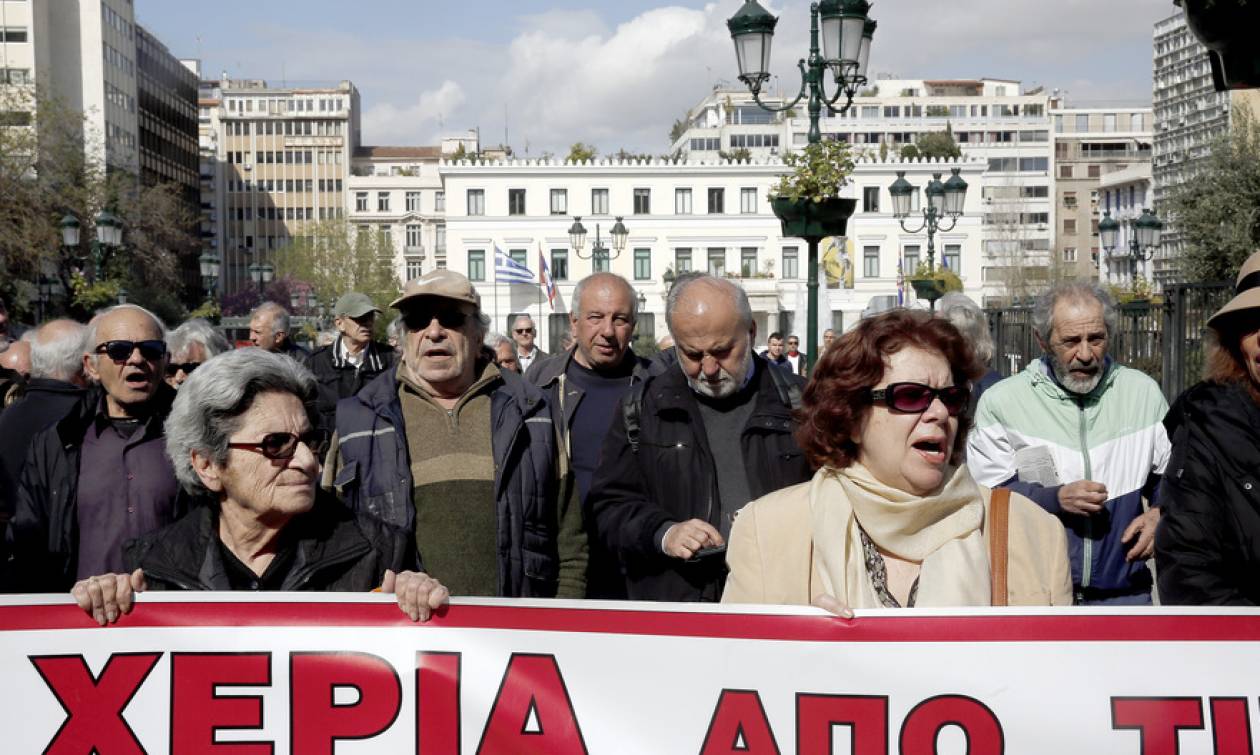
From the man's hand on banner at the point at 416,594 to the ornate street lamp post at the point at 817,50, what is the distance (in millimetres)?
9311

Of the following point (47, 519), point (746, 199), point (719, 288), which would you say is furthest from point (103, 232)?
point (746, 199)

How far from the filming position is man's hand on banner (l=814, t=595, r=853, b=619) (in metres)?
3.24

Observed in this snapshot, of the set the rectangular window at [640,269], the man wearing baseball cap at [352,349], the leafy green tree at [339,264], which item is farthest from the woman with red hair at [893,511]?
the leafy green tree at [339,264]

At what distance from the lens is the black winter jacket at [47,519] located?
173 inches

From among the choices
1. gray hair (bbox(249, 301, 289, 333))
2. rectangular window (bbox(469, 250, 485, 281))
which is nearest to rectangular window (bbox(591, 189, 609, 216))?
rectangular window (bbox(469, 250, 485, 281))

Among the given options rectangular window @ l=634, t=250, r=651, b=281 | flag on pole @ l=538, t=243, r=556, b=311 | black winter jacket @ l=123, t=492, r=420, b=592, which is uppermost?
rectangular window @ l=634, t=250, r=651, b=281

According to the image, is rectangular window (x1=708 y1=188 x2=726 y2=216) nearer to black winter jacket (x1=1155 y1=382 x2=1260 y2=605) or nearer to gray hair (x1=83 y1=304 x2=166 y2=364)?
gray hair (x1=83 y1=304 x2=166 y2=364)

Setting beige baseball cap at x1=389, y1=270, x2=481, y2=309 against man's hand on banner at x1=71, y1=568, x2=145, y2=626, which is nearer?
man's hand on banner at x1=71, y1=568, x2=145, y2=626

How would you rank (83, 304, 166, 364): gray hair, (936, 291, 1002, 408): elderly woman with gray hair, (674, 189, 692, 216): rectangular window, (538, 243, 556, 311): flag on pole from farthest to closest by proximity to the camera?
(674, 189, 692, 216): rectangular window → (538, 243, 556, 311): flag on pole → (936, 291, 1002, 408): elderly woman with gray hair → (83, 304, 166, 364): gray hair

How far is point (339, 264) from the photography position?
311ft

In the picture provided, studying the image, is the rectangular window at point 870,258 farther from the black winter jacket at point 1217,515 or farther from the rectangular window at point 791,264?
the black winter jacket at point 1217,515

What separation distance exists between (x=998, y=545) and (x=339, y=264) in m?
94.1

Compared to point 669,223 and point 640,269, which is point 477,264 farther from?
point 669,223

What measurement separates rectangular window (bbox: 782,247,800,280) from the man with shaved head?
79.2 m
